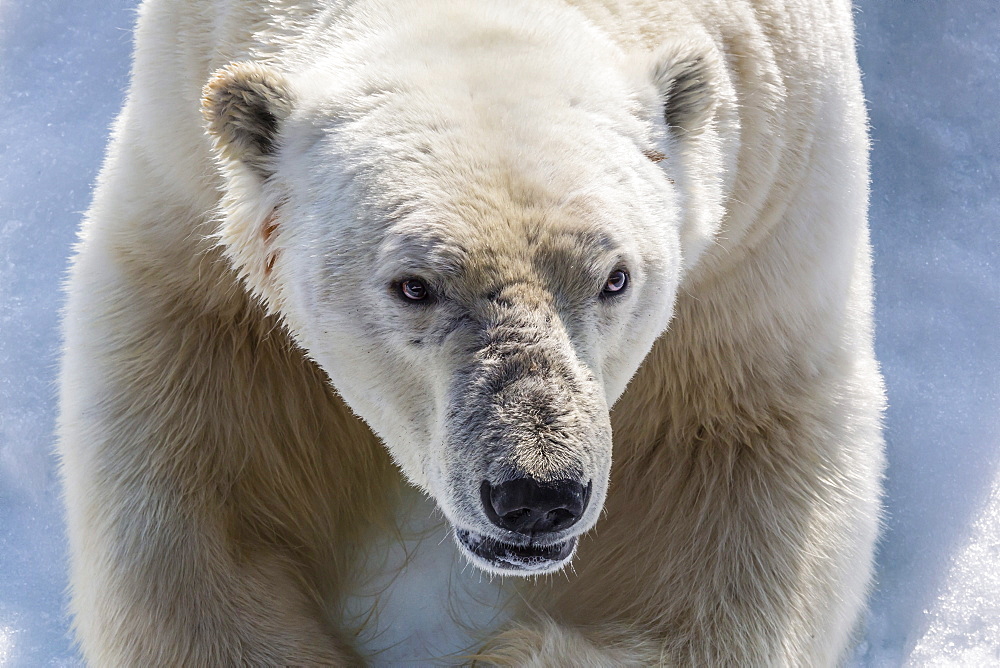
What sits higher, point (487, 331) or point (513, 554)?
point (487, 331)

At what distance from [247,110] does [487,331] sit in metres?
0.66

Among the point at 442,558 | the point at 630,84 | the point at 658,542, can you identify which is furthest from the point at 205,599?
the point at 630,84

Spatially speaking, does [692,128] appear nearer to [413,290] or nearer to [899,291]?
[413,290]

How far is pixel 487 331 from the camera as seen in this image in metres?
2.13

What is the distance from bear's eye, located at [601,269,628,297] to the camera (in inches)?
88.7

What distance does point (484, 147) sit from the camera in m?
2.20

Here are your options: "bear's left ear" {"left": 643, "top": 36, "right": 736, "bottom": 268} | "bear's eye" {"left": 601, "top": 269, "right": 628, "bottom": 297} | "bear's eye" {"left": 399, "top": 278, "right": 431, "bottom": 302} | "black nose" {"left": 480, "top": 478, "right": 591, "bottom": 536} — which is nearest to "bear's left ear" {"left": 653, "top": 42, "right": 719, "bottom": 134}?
"bear's left ear" {"left": 643, "top": 36, "right": 736, "bottom": 268}

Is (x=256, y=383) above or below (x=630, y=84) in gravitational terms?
below

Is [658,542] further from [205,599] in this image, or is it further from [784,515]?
[205,599]

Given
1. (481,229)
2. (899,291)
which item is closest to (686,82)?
(481,229)

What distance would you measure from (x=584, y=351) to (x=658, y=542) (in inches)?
45.4

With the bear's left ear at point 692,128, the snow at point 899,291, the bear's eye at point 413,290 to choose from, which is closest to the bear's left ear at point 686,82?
the bear's left ear at point 692,128

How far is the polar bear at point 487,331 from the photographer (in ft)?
7.13

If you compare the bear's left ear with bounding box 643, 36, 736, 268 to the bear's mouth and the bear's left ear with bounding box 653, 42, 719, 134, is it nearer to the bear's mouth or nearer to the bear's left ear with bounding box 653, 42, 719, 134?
the bear's left ear with bounding box 653, 42, 719, 134
